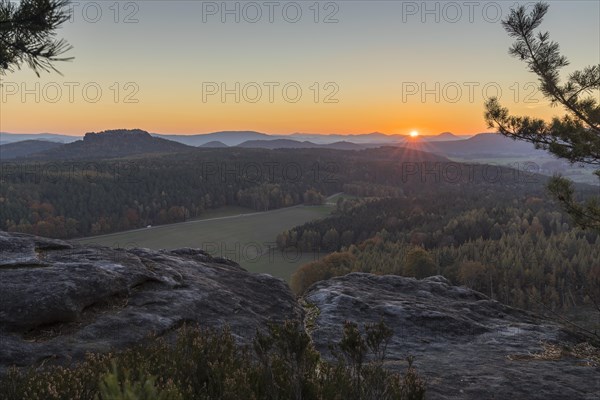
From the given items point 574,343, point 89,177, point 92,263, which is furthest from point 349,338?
point 89,177

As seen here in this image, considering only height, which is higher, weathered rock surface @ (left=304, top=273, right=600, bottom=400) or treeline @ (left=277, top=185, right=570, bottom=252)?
weathered rock surface @ (left=304, top=273, right=600, bottom=400)

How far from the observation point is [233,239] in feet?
504

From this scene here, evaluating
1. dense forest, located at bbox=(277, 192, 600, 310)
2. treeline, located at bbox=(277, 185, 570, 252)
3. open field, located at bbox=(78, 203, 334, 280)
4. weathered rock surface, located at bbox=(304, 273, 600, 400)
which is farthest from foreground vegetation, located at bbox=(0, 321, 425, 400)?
treeline, located at bbox=(277, 185, 570, 252)

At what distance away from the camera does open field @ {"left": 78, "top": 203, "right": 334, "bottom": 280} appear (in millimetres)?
130875

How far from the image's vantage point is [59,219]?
149625 millimetres

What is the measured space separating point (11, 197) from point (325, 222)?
123m

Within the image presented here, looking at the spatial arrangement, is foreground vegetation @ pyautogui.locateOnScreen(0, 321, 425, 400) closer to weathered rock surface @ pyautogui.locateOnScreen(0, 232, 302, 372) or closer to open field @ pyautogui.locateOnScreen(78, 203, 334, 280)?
weathered rock surface @ pyautogui.locateOnScreen(0, 232, 302, 372)

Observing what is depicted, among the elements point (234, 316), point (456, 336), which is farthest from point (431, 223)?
point (234, 316)

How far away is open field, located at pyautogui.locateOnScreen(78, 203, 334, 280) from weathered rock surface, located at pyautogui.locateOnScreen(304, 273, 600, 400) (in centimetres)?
10185

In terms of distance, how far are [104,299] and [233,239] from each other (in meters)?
147

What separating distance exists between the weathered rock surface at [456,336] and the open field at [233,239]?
101846 mm

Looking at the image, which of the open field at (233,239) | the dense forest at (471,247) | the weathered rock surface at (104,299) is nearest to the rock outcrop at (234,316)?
the weathered rock surface at (104,299)

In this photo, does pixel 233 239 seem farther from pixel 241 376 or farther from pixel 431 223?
pixel 241 376

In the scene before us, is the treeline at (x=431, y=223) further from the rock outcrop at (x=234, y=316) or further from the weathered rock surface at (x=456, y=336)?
the rock outcrop at (x=234, y=316)
